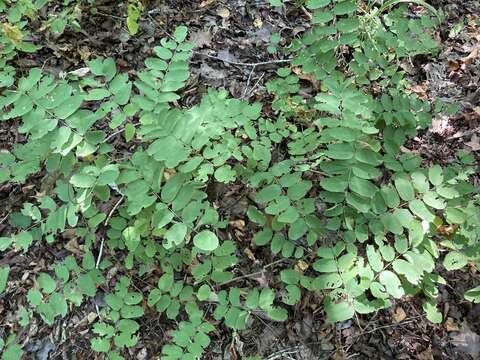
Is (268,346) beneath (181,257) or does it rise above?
beneath

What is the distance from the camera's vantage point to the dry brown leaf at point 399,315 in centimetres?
270

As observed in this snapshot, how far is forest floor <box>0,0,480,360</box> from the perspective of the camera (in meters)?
2.67

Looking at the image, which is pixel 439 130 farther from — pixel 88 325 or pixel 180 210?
pixel 88 325

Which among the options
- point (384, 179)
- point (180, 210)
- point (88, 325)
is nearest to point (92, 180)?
point (180, 210)

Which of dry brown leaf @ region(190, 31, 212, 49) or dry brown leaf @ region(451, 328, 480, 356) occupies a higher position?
dry brown leaf @ region(190, 31, 212, 49)

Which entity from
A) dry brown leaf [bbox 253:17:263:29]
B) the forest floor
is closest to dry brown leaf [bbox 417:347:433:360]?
the forest floor

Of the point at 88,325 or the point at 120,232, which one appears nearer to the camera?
the point at 120,232

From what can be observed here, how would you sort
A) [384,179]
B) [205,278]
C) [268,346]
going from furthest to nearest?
[384,179] → [268,346] → [205,278]

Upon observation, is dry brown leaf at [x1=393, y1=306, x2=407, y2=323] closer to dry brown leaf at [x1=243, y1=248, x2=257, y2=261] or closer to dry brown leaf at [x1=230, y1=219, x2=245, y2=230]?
dry brown leaf at [x1=243, y1=248, x2=257, y2=261]

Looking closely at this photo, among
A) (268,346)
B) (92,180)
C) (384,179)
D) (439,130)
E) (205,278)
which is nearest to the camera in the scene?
(92,180)

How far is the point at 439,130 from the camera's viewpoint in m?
3.29

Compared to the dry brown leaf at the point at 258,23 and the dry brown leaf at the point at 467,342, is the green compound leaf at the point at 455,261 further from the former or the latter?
the dry brown leaf at the point at 258,23

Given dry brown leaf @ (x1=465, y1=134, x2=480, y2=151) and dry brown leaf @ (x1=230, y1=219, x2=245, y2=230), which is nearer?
dry brown leaf @ (x1=230, y1=219, x2=245, y2=230)

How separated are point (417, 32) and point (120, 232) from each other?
2.04 meters
